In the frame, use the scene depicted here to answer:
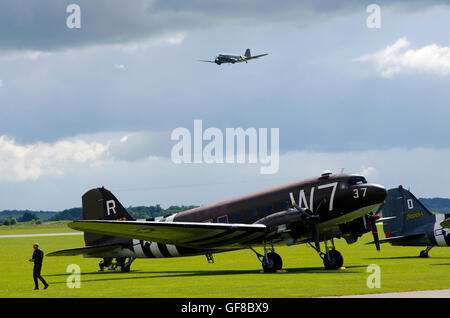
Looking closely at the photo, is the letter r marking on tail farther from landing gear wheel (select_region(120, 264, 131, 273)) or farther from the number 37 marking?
the number 37 marking

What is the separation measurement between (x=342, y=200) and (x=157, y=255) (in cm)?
1160

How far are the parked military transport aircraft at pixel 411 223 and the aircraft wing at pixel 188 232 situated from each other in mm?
11744

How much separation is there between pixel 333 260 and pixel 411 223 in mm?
12352

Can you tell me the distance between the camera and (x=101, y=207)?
128ft

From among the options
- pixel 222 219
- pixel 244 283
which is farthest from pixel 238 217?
pixel 244 283

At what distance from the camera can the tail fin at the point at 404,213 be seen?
42688 millimetres

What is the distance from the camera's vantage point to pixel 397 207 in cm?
4438

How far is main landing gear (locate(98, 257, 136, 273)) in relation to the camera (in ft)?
123

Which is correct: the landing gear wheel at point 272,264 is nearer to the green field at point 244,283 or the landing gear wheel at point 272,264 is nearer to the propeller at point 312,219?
the green field at point 244,283

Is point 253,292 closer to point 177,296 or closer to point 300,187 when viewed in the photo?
point 177,296

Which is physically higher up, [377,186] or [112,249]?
[377,186]

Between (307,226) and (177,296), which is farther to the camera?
→ (307,226)

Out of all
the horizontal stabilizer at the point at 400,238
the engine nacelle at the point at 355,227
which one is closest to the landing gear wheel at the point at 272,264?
the engine nacelle at the point at 355,227
